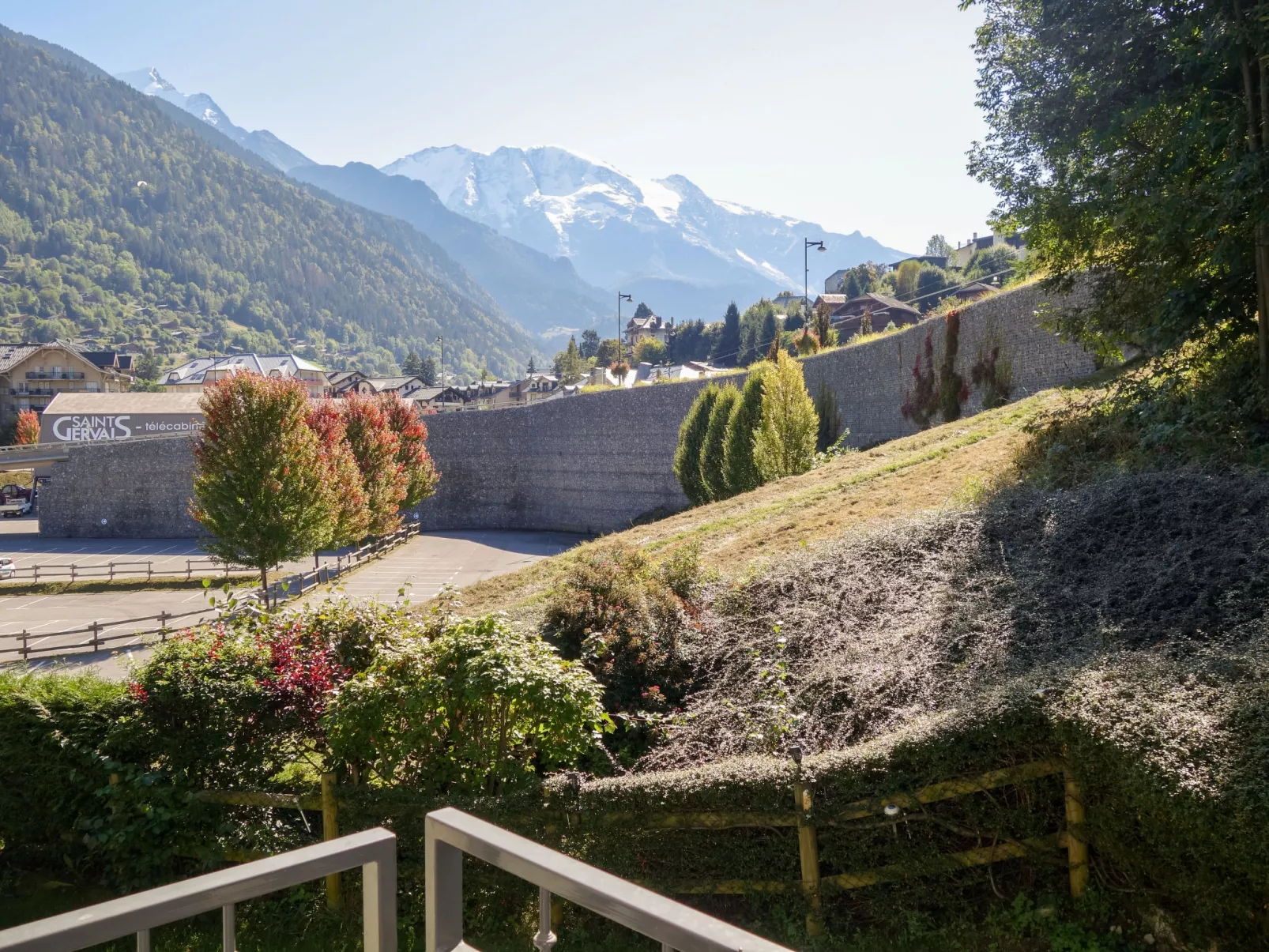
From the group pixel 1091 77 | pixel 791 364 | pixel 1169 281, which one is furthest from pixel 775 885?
pixel 791 364

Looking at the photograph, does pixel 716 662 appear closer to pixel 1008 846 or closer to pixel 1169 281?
pixel 1008 846

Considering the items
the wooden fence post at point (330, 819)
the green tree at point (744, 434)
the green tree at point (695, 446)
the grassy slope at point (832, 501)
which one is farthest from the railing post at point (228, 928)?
the green tree at point (695, 446)

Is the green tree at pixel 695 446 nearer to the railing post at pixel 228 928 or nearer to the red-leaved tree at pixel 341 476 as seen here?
the red-leaved tree at pixel 341 476

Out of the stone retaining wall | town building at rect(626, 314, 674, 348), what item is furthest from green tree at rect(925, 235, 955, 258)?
the stone retaining wall

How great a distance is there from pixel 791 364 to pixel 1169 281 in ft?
62.1

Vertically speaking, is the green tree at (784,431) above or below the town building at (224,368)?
below

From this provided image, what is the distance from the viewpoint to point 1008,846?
4418 millimetres

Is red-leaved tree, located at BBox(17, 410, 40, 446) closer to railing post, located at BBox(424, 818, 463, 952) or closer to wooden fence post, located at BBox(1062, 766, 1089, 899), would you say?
wooden fence post, located at BBox(1062, 766, 1089, 899)

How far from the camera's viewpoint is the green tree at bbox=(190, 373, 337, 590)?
79.5 feet

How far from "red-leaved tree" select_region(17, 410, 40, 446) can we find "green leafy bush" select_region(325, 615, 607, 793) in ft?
263

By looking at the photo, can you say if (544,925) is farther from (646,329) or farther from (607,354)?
(646,329)

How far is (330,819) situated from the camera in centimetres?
585

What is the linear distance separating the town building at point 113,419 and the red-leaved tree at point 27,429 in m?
8.12

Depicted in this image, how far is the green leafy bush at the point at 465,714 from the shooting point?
5.91m
